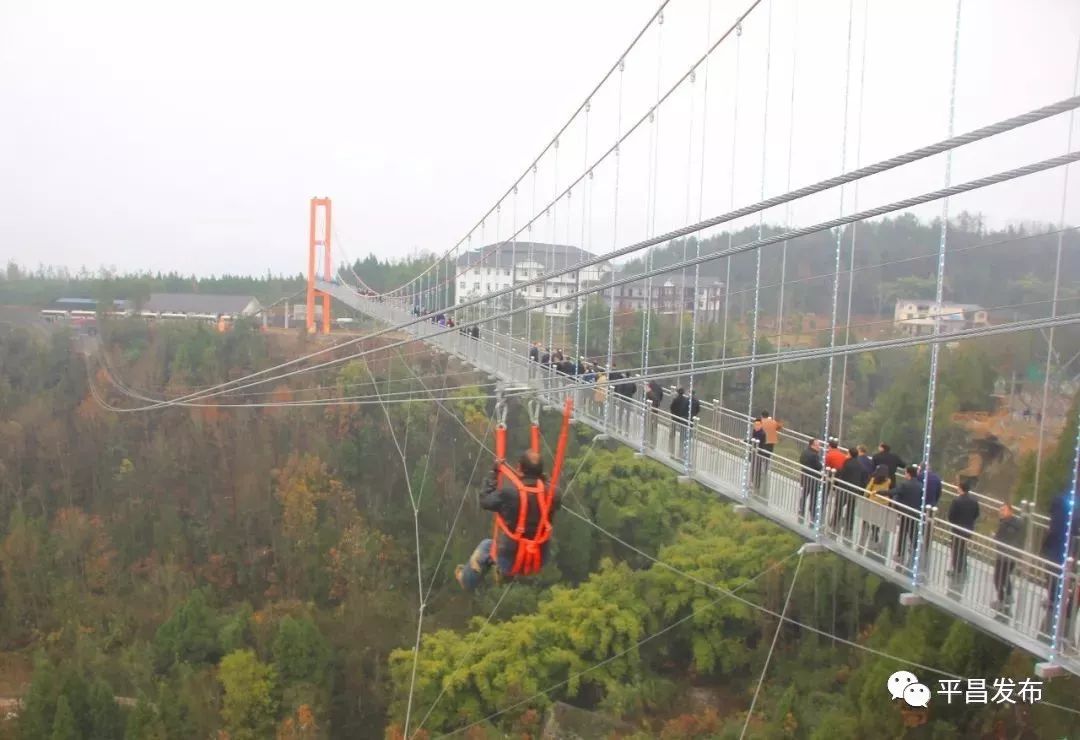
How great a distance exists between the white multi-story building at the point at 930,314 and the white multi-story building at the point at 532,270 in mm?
3216

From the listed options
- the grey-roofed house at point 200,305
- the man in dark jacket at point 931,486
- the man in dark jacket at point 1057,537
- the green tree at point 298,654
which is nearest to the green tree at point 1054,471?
the man in dark jacket at point 931,486

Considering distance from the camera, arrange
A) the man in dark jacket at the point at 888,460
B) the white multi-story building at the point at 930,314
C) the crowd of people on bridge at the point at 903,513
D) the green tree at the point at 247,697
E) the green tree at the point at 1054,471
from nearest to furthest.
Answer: the crowd of people on bridge at the point at 903,513
the man in dark jacket at the point at 888,460
the green tree at the point at 1054,471
the white multi-story building at the point at 930,314
the green tree at the point at 247,697

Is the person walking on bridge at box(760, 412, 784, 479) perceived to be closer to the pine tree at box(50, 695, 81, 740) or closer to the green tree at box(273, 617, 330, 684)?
the green tree at box(273, 617, 330, 684)

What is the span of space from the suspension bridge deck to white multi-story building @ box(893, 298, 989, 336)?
1352mm

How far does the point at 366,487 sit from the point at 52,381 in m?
9.00

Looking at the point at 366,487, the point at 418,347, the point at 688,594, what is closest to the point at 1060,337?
the point at 688,594

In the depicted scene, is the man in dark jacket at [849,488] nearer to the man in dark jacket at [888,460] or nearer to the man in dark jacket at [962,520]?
the man in dark jacket at [888,460]

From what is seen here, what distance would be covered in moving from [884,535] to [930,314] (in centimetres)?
237

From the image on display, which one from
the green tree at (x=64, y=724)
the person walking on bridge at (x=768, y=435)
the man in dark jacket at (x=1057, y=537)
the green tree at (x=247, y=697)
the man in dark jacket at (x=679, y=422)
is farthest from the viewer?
the green tree at (x=247, y=697)

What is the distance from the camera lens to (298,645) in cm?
1450

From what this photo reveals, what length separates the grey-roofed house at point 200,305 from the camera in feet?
95.1

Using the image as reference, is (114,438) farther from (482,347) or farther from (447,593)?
(482,347)

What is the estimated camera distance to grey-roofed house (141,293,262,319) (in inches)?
1142

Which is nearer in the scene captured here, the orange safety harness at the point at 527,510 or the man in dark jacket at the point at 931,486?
the orange safety harness at the point at 527,510
